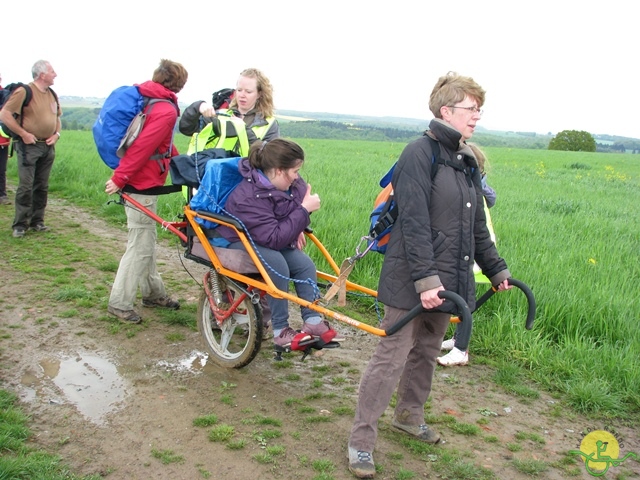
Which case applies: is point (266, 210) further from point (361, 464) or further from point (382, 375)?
point (361, 464)

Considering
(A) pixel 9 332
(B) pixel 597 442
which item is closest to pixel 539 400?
(B) pixel 597 442

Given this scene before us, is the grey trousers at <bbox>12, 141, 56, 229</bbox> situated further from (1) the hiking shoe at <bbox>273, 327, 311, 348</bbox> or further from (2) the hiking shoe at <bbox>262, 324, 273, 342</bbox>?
(1) the hiking shoe at <bbox>273, 327, 311, 348</bbox>

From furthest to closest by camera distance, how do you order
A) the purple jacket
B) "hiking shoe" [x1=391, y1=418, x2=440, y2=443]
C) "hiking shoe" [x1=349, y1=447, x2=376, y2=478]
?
the purple jacket
"hiking shoe" [x1=391, y1=418, x2=440, y2=443]
"hiking shoe" [x1=349, y1=447, x2=376, y2=478]

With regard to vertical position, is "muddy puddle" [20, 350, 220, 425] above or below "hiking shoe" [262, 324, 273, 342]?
below

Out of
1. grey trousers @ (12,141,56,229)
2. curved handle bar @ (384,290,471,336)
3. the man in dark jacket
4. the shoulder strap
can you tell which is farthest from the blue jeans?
grey trousers @ (12,141,56,229)

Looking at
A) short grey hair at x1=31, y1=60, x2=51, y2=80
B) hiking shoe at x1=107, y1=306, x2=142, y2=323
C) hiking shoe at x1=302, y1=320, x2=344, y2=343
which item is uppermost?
short grey hair at x1=31, y1=60, x2=51, y2=80

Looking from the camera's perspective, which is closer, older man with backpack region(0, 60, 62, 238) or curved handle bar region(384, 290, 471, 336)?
curved handle bar region(384, 290, 471, 336)

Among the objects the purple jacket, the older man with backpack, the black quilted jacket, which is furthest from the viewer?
the older man with backpack

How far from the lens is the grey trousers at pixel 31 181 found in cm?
797

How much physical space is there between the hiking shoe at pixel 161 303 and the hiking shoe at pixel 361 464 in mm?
2862

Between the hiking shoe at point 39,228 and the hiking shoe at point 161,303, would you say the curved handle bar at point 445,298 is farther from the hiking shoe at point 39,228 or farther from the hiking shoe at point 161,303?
the hiking shoe at point 39,228

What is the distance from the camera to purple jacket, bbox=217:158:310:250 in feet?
13.4

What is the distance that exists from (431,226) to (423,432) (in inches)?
53.8

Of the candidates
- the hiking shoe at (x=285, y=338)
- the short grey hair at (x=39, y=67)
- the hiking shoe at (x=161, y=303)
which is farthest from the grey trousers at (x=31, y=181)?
the hiking shoe at (x=285, y=338)
